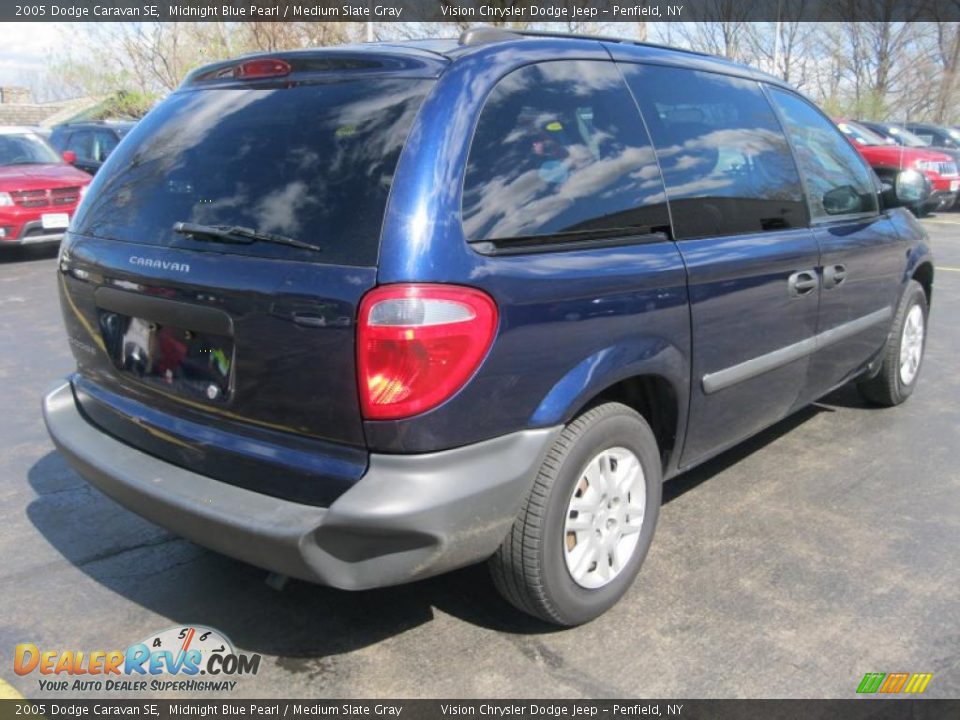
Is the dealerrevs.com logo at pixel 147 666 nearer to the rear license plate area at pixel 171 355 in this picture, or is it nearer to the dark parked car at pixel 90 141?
the rear license plate area at pixel 171 355

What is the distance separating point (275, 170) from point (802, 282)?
7.56ft

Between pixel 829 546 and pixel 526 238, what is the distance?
1.91 metres

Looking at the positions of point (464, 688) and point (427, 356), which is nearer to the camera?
point (427, 356)

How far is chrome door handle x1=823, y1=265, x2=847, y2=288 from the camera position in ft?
13.0

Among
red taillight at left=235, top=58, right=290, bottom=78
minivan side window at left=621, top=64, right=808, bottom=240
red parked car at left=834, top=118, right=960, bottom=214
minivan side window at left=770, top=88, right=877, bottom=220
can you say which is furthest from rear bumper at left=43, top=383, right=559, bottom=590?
red parked car at left=834, top=118, right=960, bottom=214

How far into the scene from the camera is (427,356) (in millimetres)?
2352

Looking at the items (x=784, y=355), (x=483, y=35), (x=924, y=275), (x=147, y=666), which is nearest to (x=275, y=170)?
(x=483, y=35)

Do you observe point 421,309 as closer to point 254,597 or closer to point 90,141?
point 254,597

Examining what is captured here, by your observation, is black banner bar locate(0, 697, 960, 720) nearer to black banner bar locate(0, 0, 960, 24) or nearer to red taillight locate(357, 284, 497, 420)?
red taillight locate(357, 284, 497, 420)

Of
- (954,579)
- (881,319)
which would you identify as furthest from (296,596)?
(881,319)

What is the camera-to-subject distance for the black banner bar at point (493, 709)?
2537 mm

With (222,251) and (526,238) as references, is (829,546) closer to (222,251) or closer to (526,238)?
(526,238)

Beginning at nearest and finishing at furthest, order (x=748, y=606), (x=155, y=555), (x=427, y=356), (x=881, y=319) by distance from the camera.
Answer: (x=427, y=356)
(x=748, y=606)
(x=155, y=555)
(x=881, y=319)

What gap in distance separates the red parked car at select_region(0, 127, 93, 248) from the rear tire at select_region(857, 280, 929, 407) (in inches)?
333
